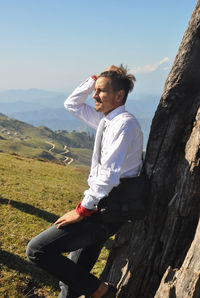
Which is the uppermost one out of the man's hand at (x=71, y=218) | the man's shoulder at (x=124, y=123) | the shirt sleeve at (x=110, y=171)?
the man's shoulder at (x=124, y=123)

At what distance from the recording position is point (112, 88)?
5.83m

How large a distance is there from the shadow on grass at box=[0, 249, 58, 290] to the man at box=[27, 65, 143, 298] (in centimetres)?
281

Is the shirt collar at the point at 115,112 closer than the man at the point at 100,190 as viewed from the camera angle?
No

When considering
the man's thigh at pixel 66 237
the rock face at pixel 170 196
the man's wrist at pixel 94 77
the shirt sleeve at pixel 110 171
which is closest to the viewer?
the shirt sleeve at pixel 110 171

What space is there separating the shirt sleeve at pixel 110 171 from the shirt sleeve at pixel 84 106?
7.26 ft

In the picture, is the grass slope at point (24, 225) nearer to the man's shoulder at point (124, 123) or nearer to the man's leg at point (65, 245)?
the man's leg at point (65, 245)

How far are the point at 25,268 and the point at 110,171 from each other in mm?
5378

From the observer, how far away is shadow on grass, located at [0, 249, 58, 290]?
26.5ft

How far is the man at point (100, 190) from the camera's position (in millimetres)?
5023

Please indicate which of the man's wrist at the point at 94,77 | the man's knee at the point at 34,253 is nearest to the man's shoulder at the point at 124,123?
the man's wrist at the point at 94,77

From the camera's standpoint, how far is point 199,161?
18.1 feet

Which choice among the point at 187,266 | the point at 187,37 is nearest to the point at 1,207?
the point at 187,266

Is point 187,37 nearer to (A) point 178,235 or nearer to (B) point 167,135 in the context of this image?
(B) point 167,135

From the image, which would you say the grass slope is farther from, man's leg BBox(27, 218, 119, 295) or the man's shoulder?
the man's shoulder
